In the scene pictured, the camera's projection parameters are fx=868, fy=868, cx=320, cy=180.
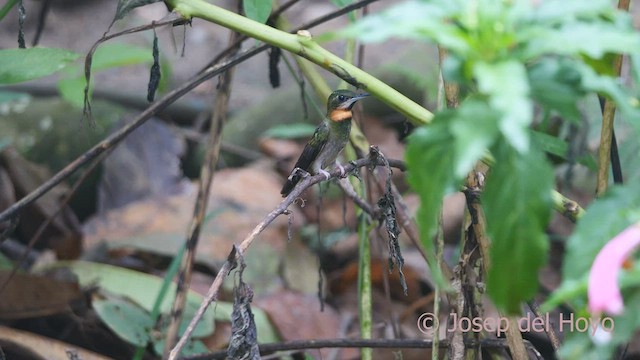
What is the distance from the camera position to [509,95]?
939mm

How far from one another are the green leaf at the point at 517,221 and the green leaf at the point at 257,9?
964 mm

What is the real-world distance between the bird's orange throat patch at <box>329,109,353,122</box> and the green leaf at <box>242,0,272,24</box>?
66 centimetres

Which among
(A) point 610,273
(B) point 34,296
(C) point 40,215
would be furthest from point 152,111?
(C) point 40,215

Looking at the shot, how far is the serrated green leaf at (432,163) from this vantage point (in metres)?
1.07

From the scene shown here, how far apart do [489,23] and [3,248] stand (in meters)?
3.27

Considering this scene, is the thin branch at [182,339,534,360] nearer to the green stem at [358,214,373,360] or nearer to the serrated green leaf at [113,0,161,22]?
the green stem at [358,214,373,360]

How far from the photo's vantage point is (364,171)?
288cm

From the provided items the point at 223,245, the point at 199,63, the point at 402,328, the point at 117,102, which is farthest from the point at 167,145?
the point at 199,63

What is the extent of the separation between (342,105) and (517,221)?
1.55 m

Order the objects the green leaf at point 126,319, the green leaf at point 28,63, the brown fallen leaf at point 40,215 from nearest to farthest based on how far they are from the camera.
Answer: the green leaf at point 28,63 < the green leaf at point 126,319 < the brown fallen leaf at point 40,215

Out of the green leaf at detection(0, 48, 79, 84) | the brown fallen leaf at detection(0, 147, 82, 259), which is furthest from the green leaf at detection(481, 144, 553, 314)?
the brown fallen leaf at detection(0, 147, 82, 259)

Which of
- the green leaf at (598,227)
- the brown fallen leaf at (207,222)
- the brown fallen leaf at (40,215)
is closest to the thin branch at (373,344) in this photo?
the green leaf at (598,227)

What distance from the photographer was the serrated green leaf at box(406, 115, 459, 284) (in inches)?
42.0

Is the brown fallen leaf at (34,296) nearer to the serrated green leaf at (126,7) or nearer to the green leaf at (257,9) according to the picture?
the serrated green leaf at (126,7)
